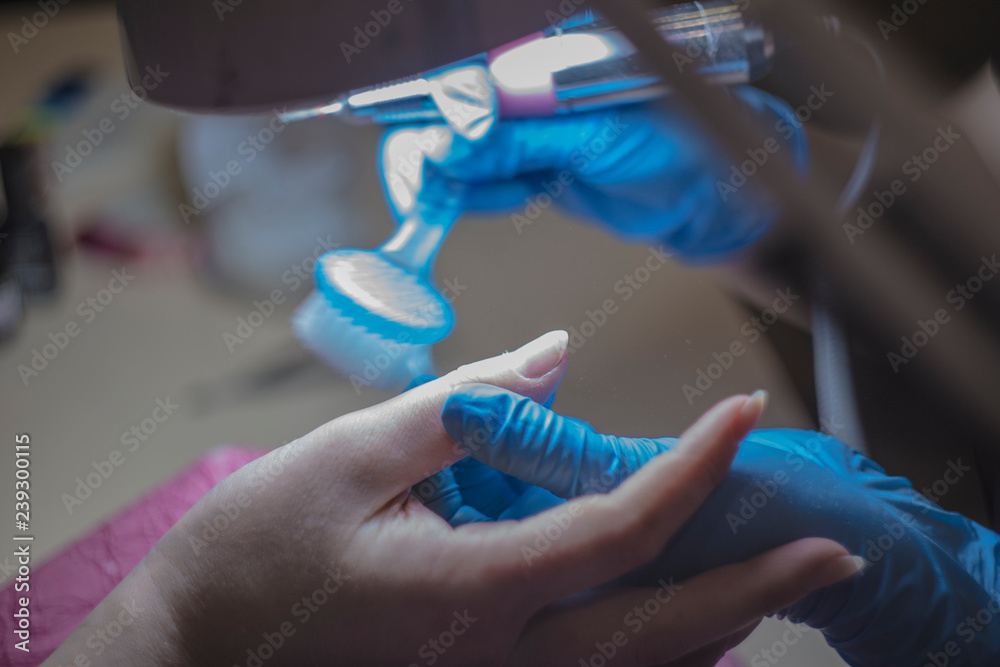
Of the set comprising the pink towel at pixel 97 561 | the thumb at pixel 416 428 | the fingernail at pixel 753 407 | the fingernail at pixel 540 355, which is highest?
the fingernail at pixel 753 407

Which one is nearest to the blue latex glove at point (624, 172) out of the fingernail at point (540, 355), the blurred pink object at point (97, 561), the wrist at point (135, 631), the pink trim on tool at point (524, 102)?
the pink trim on tool at point (524, 102)

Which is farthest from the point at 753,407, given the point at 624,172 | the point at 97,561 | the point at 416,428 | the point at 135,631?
the point at 97,561

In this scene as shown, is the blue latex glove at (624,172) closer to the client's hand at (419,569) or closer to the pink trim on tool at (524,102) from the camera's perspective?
the pink trim on tool at (524,102)

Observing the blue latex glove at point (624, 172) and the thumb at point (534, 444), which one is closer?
the thumb at point (534, 444)

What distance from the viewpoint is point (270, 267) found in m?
0.83

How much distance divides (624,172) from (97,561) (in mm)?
870

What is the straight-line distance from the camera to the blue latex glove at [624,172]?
552mm

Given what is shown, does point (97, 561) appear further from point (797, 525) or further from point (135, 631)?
point (797, 525)

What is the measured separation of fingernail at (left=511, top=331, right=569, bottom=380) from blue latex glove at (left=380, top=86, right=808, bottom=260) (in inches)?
5.7

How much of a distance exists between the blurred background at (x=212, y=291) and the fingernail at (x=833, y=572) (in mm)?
111

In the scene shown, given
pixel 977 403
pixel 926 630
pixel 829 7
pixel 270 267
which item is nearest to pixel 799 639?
pixel 926 630

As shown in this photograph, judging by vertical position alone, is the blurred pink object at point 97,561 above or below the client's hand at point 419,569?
below

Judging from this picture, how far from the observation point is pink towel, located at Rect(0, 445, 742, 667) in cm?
75

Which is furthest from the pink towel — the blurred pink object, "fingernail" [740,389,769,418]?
"fingernail" [740,389,769,418]
